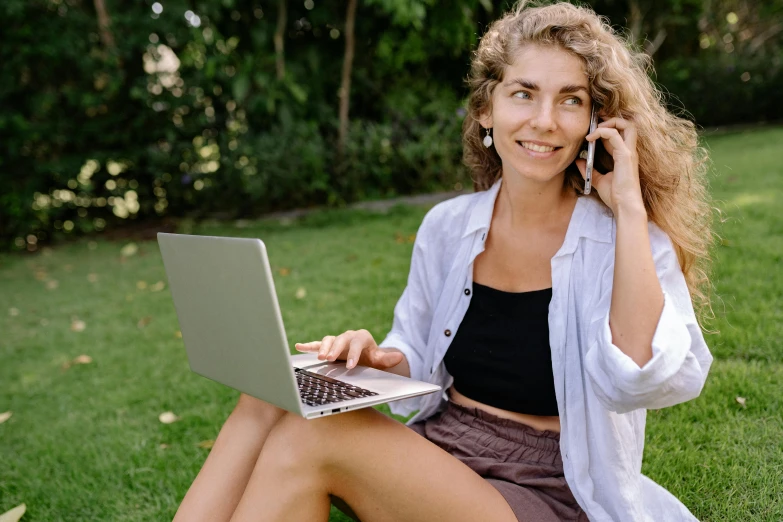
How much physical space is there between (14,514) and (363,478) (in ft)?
4.88

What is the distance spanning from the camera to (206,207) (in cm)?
766

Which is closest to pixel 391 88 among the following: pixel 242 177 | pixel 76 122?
pixel 242 177

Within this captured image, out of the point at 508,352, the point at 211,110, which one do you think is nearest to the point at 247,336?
the point at 508,352

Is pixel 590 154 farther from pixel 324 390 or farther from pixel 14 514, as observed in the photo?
pixel 14 514

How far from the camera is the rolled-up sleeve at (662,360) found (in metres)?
1.40

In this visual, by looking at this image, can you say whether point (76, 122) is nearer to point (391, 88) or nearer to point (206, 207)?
point (206, 207)

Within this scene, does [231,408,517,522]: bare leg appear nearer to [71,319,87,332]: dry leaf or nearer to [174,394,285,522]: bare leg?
[174,394,285,522]: bare leg

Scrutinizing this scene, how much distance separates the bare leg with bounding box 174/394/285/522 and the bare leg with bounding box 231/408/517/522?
154 mm

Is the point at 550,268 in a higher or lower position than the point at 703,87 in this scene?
higher

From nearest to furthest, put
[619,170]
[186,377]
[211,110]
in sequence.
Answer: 1. [619,170]
2. [186,377]
3. [211,110]

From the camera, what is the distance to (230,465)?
1687 mm

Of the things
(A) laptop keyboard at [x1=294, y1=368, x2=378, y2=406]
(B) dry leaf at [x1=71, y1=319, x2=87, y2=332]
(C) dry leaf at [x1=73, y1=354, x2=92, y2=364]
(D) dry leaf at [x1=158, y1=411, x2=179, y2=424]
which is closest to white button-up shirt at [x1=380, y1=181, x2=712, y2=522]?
(A) laptop keyboard at [x1=294, y1=368, x2=378, y2=406]

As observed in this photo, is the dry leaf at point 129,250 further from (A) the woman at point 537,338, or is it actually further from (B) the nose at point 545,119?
(B) the nose at point 545,119

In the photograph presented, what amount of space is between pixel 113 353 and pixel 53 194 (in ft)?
13.7
